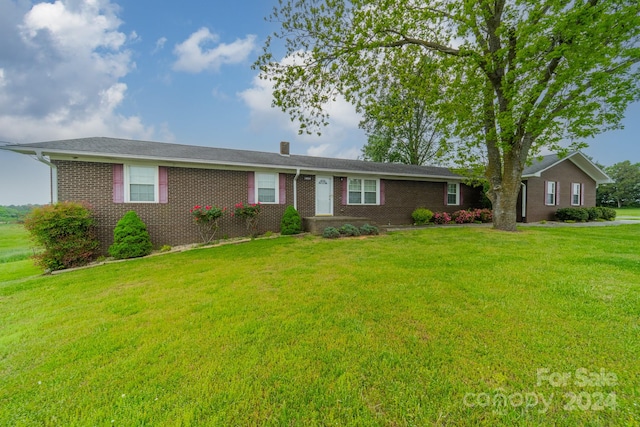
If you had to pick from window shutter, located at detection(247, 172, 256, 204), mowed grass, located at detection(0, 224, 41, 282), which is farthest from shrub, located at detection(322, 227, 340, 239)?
mowed grass, located at detection(0, 224, 41, 282)

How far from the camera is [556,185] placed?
15195 millimetres

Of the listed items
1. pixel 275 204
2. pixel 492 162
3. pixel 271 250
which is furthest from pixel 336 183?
pixel 492 162

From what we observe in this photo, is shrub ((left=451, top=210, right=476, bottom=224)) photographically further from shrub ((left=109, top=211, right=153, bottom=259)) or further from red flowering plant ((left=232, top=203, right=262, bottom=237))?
shrub ((left=109, top=211, right=153, bottom=259))

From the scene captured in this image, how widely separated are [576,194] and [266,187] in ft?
65.3

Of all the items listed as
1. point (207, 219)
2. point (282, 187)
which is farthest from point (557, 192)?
point (207, 219)

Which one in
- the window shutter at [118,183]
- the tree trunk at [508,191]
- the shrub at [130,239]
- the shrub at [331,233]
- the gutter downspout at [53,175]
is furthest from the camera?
the tree trunk at [508,191]

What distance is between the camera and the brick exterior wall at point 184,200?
762 cm

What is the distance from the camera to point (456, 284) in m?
4.04

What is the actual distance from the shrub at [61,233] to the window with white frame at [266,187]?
17.0 ft

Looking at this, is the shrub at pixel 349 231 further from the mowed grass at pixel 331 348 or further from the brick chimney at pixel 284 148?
the brick chimney at pixel 284 148

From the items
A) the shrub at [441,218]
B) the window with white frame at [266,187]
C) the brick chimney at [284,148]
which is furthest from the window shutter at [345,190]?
the shrub at [441,218]

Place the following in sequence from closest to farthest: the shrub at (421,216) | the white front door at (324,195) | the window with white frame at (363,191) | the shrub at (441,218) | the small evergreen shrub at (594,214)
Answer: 1. the white front door at (324,195)
2. the window with white frame at (363,191)
3. the shrub at (421,216)
4. the shrub at (441,218)
5. the small evergreen shrub at (594,214)

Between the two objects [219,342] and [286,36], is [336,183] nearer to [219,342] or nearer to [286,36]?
[286,36]

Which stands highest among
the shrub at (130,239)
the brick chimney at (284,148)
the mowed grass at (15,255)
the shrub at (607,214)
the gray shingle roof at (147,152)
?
the brick chimney at (284,148)
